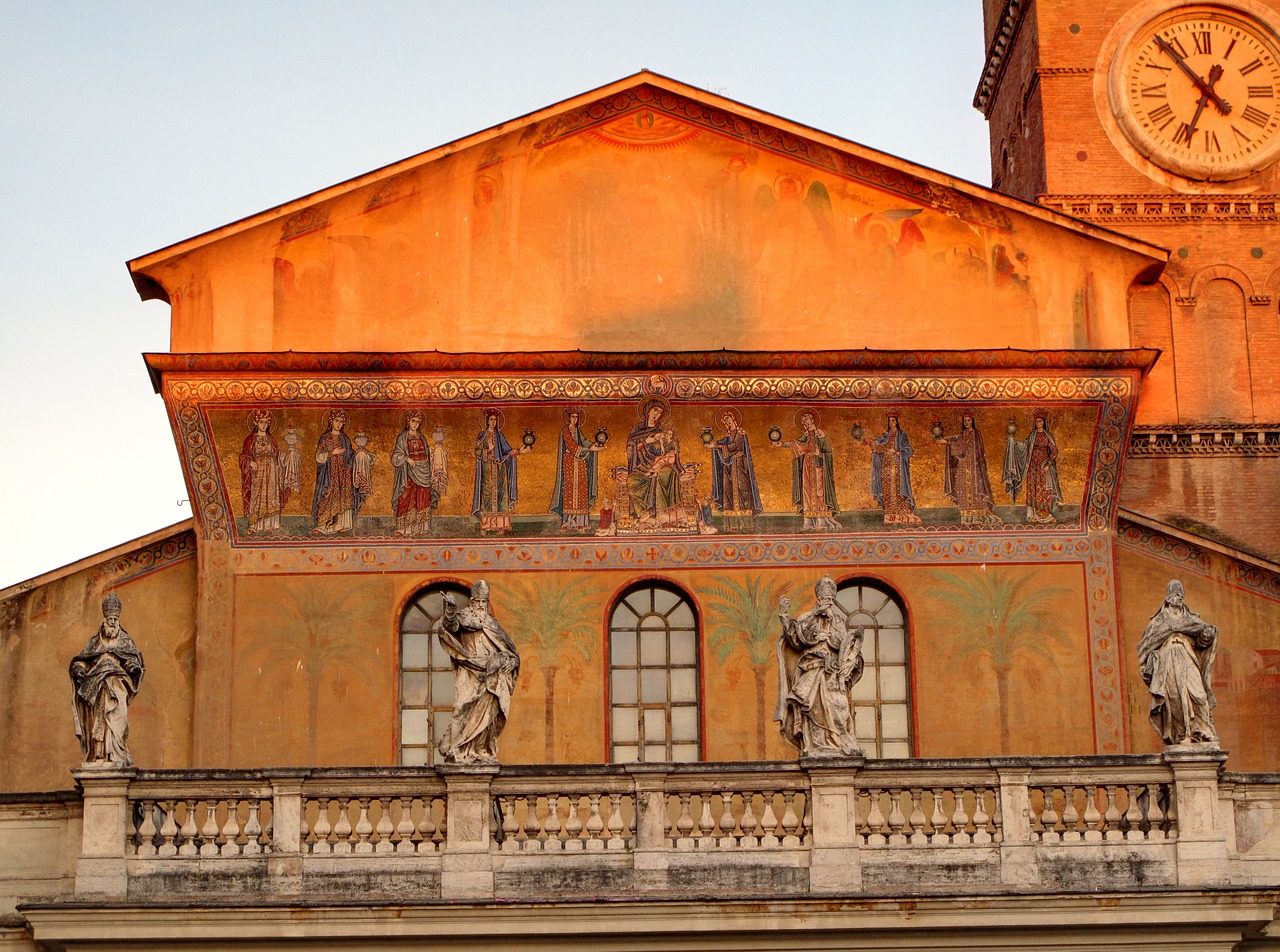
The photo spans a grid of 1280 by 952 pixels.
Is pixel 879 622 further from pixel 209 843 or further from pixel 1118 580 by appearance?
pixel 209 843

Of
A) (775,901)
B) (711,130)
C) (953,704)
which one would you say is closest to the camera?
(775,901)

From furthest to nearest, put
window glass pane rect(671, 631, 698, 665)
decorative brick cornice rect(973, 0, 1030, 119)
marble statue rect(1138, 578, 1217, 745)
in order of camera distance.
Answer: decorative brick cornice rect(973, 0, 1030, 119)
window glass pane rect(671, 631, 698, 665)
marble statue rect(1138, 578, 1217, 745)

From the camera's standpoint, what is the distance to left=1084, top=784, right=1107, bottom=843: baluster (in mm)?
19844

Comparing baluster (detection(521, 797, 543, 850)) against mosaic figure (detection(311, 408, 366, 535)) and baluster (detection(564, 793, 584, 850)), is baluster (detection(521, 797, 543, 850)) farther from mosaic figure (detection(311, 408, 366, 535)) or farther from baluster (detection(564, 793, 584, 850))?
mosaic figure (detection(311, 408, 366, 535))

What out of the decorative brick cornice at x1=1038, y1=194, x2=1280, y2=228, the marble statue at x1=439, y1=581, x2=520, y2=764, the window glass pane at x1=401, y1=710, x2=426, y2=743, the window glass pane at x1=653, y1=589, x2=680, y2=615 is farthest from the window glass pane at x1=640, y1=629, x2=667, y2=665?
the decorative brick cornice at x1=1038, y1=194, x2=1280, y2=228

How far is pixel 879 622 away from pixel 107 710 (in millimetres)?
8159

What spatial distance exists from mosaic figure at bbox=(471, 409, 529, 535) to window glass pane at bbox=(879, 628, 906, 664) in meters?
3.86

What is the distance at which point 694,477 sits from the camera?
995 inches

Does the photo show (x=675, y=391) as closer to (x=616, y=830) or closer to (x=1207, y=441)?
(x=616, y=830)

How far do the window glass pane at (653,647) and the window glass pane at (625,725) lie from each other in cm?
54

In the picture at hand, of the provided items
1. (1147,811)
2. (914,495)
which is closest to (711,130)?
(914,495)

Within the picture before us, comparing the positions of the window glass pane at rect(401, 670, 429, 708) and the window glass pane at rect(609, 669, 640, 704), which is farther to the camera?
the window glass pane at rect(609, 669, 640, 704)

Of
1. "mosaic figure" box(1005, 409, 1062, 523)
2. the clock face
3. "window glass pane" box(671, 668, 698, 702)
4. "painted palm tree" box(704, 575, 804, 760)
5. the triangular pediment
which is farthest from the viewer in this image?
the clock face

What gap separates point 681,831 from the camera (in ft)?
65.4
